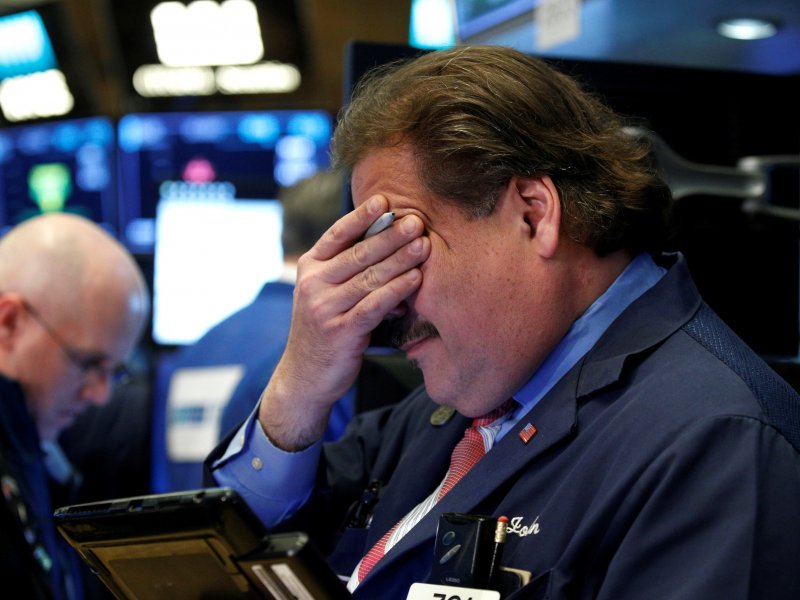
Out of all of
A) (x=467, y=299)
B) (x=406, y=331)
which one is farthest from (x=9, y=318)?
(x=467, y=299)

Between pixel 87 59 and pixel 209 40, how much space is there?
2.39 ft

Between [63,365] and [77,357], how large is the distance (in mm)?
47

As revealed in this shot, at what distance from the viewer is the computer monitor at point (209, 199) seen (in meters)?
4.72

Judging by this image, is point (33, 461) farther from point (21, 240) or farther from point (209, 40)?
point (209, 40)

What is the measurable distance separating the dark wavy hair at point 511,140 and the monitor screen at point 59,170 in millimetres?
3609

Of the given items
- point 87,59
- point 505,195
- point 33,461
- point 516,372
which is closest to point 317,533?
point 516,372

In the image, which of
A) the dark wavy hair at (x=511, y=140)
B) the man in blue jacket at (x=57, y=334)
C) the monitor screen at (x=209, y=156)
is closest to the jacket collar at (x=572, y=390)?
the dark wavy hair at (x=511, y=140)

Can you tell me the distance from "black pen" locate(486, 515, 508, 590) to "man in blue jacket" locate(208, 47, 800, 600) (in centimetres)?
2

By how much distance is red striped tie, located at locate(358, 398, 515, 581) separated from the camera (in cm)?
160

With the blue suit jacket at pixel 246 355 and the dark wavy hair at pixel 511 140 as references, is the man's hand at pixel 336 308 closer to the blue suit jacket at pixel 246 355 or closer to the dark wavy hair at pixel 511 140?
the dark wavy hair at pixel 511 140

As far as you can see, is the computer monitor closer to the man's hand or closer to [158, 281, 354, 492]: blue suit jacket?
[158, 281, 354, 492]: blue suit jacket

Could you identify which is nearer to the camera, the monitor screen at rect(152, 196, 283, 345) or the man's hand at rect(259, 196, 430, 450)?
the man's hand at rect(259, 196, 430, 450)

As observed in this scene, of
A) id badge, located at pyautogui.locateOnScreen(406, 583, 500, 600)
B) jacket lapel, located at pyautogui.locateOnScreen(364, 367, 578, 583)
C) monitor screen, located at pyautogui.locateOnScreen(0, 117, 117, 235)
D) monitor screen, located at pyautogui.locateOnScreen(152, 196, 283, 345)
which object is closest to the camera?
id badge, located at pyautogui.locateOnScreen(406, 583, 500, 600)

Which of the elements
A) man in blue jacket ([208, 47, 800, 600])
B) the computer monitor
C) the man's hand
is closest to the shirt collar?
man in blue jacket ([208, 47, 800, 600])
